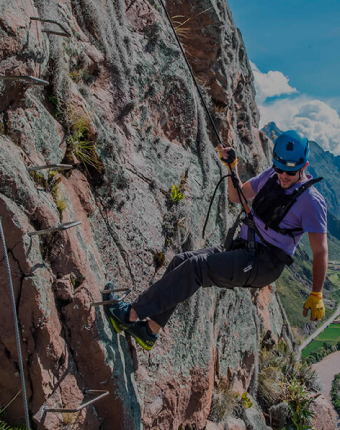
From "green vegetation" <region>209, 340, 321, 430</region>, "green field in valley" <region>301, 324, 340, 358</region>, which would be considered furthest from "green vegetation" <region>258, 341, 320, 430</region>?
"green field in valley" <region>301, 324, 340, 358</region>

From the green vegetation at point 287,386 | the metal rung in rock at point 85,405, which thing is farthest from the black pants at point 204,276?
the green vegetation at point 287,386

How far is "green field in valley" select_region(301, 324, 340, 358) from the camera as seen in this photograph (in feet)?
362

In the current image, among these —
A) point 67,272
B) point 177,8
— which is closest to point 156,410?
point 67,272

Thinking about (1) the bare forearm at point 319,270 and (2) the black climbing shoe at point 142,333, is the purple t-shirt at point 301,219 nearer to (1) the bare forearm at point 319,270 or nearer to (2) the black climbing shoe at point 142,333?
(1) the bare forearm at point 319,270

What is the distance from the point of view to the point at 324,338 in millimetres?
123125

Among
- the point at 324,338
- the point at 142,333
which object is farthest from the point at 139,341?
the point at 324,338

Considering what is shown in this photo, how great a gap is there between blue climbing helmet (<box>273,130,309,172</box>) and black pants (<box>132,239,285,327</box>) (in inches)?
42.5

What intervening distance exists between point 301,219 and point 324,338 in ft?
451

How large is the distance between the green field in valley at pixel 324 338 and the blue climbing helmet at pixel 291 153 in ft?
373

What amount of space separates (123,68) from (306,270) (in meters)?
173

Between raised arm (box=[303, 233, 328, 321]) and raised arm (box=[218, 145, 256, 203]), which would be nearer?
raised arm (box=[303, 233, 328, 321])

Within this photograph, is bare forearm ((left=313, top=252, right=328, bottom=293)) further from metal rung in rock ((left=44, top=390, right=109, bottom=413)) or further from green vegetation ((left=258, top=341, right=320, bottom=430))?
green vegetation ((left=258, top=341, right=320, bottom=430))

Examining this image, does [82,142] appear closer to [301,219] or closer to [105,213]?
[105,213]

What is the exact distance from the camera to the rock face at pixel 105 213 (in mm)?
3670
